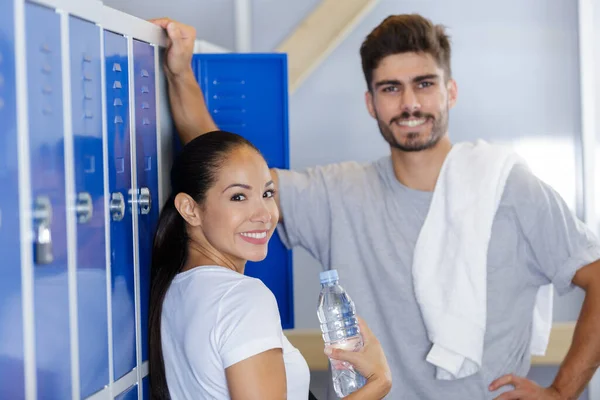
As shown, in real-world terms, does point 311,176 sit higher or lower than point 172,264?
higher

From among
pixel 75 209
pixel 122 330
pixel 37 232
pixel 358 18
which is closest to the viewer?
pixel 37 232

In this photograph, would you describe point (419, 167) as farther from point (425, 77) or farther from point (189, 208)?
point (189, 208)

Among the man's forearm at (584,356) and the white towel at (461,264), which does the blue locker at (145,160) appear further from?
the man's forearm at (584,356)

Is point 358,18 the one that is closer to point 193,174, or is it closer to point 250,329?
point 193,174

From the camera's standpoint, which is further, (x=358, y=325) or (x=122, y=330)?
(x=358, y=325)

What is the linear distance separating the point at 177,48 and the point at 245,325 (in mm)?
860

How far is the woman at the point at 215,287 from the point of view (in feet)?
5.25

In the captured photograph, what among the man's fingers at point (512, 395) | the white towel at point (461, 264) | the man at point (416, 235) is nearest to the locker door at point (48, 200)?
the man at point (416, 235)

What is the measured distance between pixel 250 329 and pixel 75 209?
40cm

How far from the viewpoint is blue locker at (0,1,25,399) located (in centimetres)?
121

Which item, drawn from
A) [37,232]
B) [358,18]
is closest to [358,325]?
[37,232]

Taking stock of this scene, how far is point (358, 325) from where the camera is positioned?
1.94 metres

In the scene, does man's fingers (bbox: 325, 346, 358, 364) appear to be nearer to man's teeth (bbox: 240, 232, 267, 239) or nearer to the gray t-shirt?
man's teeth (bbox: 240, 232, 267, 239)

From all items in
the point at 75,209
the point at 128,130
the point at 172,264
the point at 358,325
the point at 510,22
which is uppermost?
the point at 510,22
